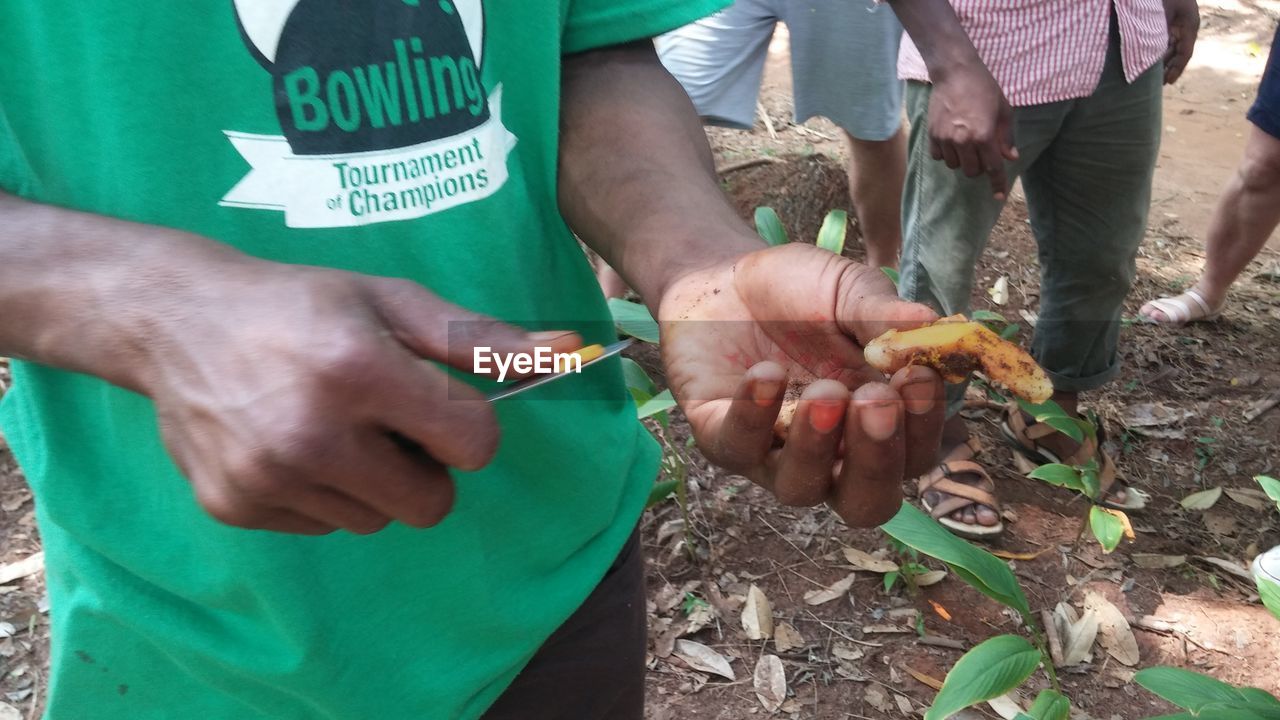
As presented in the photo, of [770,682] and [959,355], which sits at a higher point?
[959,355]

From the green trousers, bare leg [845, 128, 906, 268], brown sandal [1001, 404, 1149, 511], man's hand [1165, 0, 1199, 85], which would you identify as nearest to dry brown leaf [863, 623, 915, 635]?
the green trousers

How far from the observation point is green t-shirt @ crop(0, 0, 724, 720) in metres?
0.78

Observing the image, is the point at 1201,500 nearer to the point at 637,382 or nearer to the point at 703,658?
the point at 703,658

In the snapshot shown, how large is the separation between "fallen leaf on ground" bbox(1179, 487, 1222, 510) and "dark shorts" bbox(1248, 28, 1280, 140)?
4.00 feet

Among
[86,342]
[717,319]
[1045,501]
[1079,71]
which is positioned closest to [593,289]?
[717,319]

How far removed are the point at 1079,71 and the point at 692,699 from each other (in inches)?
66.2

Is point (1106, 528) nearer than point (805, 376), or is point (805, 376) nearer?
point (805, 376)

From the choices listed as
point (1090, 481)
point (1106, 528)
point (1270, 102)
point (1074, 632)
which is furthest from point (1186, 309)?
point (1074, 632)

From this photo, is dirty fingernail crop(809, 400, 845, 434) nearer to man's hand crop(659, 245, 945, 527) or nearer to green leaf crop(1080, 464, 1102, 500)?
man's hand crop(659, 245, 945, 527)

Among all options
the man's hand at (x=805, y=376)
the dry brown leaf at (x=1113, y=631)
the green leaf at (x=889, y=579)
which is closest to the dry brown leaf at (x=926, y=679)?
the green leaf at (x=889, y=579)

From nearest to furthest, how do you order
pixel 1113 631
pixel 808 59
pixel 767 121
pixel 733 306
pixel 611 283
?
pixel 733 306 < pixel 1113 631 < pixel 808 59 < pixel 611 283 < pixel 767 121

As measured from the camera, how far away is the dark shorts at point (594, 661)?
1.12m

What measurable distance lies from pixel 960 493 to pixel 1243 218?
1.69 m

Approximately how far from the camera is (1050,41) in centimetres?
222
